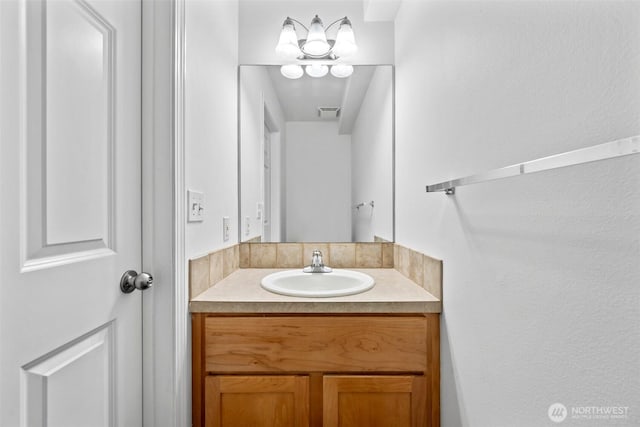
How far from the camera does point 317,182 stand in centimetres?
183

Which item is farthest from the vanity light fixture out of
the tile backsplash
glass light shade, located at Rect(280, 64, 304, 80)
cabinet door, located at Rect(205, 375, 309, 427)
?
cabinet door, located at Rect(205, 375, 309, 427)

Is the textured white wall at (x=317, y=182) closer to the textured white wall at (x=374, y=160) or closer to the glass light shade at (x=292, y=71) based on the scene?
the textured white wall at (x=374, y=160)

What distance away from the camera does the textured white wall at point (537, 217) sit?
0.47 metres

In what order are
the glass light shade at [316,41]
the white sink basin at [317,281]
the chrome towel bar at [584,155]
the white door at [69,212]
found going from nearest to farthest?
the chrome towel bar at [584,155], the white door at [69,212], the white sink basin at [317,281], the glass light shade at [316,41]

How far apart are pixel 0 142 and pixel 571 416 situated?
108cm

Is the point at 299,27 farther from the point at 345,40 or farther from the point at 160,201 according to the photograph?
the point at 160,201

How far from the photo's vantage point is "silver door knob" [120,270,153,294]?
→ 891 millimetres

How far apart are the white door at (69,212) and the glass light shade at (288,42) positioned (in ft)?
2.77

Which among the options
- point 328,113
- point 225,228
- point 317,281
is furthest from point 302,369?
point 328,113

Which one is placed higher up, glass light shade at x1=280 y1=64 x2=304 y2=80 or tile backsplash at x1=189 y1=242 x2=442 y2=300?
glass light shade at x1=280 y1=64 x2=304 y2=80

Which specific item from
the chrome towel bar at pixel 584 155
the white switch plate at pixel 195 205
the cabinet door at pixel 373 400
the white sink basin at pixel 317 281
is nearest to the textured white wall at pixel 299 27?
the white switch plate at pixel 195 205

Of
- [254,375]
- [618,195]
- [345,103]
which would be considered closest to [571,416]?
[618,195]

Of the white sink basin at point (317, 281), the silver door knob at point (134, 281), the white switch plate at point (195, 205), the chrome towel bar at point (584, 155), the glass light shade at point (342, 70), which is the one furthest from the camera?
the glass light shade at point (342, 70)

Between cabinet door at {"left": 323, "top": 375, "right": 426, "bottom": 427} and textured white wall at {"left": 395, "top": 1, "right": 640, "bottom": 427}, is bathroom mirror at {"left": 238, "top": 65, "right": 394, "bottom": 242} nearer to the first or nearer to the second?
textured white wall at {"left": 395, "top": 1, "right": 640, "bottom": 427}
